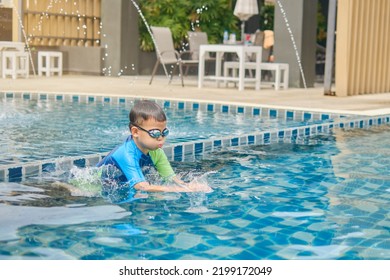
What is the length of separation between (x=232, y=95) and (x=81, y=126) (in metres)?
3.86

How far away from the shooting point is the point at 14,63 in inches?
520

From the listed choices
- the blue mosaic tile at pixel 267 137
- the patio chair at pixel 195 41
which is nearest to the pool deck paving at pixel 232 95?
the patio chair at pixel 195 41

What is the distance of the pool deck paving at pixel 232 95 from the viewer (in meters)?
8.75

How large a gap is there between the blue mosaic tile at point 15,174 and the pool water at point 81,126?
319 millimetres

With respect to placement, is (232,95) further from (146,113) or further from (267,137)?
(146,113)

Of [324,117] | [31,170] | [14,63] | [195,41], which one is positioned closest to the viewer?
[31,170]

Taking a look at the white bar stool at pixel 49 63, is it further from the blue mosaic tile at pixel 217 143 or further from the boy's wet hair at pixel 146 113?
the boy's wet hair at pixel 146 113

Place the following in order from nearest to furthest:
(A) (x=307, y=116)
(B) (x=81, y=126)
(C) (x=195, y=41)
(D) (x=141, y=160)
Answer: (D) (x=141, y=160)
(B) (x=81, y=126)
(A) (x=307, y=116)
(C) (x=195, y=41)

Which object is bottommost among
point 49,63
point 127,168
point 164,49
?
point 127,168

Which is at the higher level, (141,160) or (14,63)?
(14,63)

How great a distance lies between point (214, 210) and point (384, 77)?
29.4ft

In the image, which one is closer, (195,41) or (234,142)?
(234,142)

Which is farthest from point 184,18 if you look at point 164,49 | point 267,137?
point 267,137
